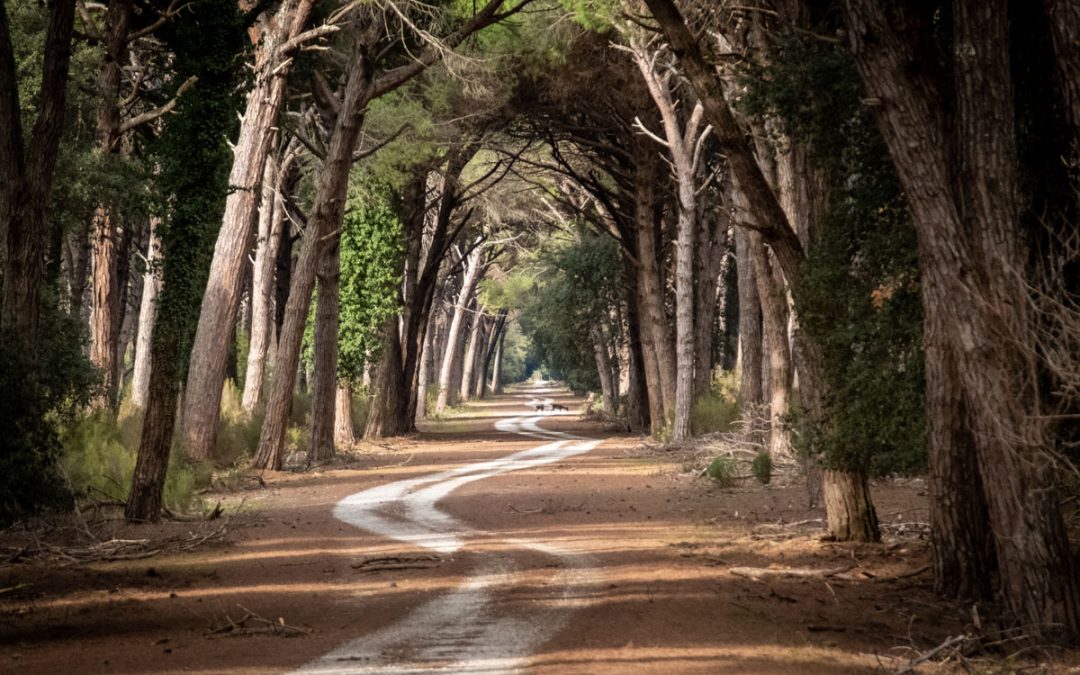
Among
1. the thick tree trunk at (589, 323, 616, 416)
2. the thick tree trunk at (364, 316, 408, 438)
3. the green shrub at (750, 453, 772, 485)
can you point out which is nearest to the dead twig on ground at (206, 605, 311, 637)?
the green shrub at (750, 453, 772, 485)

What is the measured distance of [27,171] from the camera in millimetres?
13812

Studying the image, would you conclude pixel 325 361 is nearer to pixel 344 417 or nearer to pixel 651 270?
pixel 344 417

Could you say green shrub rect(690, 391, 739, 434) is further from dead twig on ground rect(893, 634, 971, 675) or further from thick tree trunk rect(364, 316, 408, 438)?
dead twig on ground rect(893, 634, 971, 675)

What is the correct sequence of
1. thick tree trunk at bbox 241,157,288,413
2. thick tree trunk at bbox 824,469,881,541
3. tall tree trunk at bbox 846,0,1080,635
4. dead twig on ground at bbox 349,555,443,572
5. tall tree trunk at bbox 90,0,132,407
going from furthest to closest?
thick tree trunk at bbox 241,157,288,413 < tall tree trunk at bbox 90,0,132,407 < thick tree trunk at bbox 824,469,881,541 < dead twig on ground at bbox 349,555,443,572 < tall tree trunk at bbox 846,0,1080,635

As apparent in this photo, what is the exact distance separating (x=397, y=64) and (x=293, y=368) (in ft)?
24.0

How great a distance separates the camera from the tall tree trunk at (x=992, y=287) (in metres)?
8.79

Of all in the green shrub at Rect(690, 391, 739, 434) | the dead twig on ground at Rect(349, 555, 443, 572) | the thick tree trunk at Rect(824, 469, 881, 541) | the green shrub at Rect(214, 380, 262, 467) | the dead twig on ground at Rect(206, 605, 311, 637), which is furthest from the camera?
the green shrub at Rect(690, 391, 739, 434)

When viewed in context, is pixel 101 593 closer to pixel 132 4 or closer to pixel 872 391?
pixel 872 391

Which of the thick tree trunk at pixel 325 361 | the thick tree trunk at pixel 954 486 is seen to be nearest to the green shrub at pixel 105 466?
the thick tree trunk at pixel 325 361

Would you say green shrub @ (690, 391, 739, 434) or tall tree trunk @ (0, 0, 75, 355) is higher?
tall tree trunk @ (0, 0, 75, 355)

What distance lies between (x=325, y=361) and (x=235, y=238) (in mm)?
4876

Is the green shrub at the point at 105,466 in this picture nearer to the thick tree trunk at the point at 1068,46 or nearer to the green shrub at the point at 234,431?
the green shrub at the point at 234,431

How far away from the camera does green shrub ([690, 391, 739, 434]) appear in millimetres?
29047

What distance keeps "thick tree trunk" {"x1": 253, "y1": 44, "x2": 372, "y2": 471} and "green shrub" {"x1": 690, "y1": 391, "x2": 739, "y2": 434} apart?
9300 millimetres
